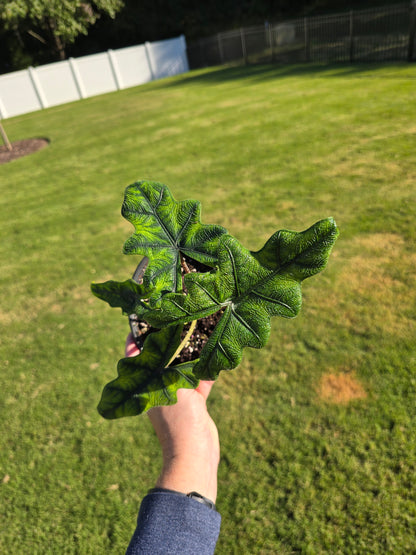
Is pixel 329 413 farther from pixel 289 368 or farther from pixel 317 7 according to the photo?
pixel 317 7

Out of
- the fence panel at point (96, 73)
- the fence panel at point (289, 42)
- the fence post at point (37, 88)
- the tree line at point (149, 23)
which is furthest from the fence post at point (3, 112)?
the fence panel at point (289, 42)

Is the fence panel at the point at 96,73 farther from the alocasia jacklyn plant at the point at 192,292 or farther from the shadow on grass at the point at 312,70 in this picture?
the alocasia jacklyn plant at the point at 192,292

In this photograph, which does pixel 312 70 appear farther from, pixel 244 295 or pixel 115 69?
pixel 244 295

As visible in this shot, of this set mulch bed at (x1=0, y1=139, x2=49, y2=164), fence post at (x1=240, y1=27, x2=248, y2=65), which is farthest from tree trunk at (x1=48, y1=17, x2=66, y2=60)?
mulch bed at (x1=0, y1=139, x2=49, y2=164)

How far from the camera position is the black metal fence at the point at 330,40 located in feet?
38.3

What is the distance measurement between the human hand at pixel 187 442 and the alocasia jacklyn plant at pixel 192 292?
228 mm

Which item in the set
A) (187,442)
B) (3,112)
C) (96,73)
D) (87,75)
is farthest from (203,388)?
(96,73)

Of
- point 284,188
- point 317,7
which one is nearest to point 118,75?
point 317,7

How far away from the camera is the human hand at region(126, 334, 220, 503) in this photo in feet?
3.71

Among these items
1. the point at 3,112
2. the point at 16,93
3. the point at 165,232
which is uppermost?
the point at 16,93

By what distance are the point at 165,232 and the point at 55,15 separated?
21.6 metres

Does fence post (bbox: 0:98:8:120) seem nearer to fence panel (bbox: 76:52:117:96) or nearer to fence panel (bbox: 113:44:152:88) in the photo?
fence panel (bbox: 76:52:117:96)

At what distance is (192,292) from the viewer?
0.79 metres

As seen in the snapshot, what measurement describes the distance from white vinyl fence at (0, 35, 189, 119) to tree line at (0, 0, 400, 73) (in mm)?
4200
